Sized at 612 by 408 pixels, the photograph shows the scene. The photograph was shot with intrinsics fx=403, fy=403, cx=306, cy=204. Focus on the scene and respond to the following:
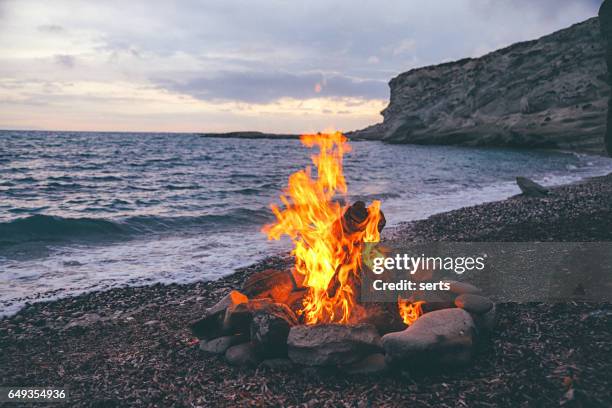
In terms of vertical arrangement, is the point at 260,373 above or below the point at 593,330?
below

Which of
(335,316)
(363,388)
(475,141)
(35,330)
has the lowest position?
(35,330)

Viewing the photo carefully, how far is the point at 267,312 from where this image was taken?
6734 mm

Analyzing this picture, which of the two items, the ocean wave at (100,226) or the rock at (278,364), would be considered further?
the ocean wave at (100,226)

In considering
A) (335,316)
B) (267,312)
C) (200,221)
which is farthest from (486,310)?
(200,221)

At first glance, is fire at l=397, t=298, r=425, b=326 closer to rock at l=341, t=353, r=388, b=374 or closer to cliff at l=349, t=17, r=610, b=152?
rock at l=341, t=353, r=388, b=374

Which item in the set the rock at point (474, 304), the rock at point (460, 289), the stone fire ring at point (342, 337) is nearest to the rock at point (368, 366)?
the stone fire ring at point (342, 337)

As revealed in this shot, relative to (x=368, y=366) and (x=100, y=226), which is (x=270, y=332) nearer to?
(x=368, y=366)

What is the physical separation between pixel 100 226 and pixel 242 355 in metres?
14.7

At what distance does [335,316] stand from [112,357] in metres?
4.10

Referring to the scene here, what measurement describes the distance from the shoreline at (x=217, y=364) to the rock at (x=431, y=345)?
0.75 ft

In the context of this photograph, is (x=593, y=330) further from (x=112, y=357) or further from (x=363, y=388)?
(x=112, y=357)

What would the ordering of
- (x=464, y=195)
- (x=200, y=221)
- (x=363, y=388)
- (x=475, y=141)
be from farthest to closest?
(x=475, y=141), (x=464, y=195), (x=200, y=221), (x=363, y=388)

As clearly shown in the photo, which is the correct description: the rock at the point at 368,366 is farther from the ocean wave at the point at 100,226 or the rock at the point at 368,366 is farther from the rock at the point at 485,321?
the ocean wave at the point at 100,226

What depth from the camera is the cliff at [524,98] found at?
221 feet
